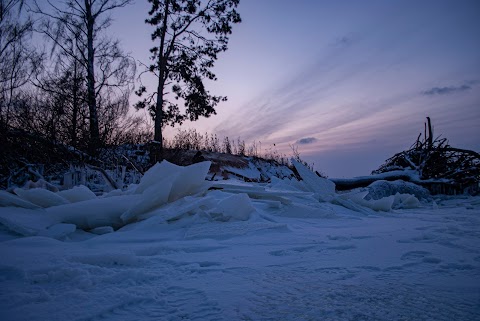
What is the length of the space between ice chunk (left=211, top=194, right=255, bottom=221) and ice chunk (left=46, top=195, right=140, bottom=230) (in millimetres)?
616

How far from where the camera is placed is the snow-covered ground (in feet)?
2.33

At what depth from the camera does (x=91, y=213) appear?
1.77m

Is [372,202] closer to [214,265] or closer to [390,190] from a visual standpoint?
[390,190]

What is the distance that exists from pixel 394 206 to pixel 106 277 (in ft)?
11.7

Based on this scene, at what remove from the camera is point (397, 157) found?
6.87 meters

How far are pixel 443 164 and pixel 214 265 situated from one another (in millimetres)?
6231

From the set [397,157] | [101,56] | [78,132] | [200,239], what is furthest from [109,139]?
[200,239]

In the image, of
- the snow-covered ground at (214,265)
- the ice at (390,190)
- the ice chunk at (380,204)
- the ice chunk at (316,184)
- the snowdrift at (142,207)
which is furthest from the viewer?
the ice at (390,190)

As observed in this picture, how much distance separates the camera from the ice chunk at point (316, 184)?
310 centimetres

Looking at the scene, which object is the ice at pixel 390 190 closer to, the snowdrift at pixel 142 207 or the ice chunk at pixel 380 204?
the ice chunk at pixel 380 204

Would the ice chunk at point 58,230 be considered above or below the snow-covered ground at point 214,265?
above

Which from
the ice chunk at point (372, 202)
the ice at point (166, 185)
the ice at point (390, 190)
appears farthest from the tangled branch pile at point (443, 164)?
the ice at point (166, 185)

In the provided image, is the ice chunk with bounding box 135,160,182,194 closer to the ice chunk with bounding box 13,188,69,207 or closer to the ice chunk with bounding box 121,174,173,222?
the ice chunk with bounding box 121,174,173,222

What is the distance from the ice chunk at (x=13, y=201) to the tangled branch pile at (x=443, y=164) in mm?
5751
